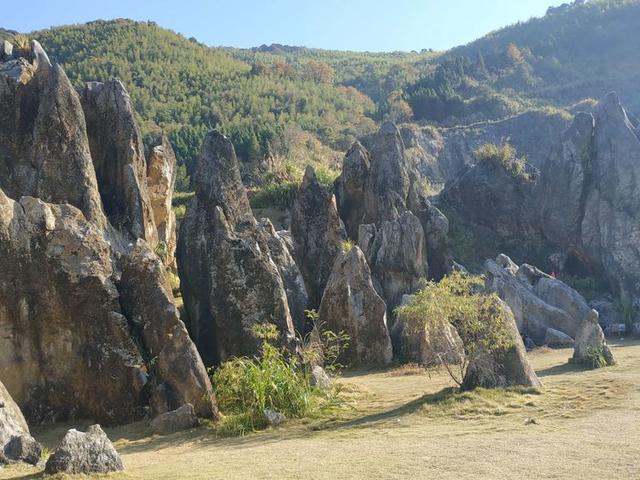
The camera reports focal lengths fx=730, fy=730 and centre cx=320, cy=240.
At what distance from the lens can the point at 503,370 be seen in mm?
15117

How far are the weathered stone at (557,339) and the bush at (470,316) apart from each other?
9.31m

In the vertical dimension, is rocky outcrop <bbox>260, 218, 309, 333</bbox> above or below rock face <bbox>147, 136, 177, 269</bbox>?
below

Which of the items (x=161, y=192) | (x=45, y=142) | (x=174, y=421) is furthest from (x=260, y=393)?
(x=161, y=192)

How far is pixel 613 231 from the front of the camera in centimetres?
3169

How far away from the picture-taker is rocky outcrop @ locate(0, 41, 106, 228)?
18781 millimetres

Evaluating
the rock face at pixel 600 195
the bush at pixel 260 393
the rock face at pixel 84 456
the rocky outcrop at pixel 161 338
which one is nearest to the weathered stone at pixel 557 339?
the rock face at pixel 600 195

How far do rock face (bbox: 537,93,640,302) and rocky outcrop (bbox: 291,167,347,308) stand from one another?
12636 mm

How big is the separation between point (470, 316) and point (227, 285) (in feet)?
17.8

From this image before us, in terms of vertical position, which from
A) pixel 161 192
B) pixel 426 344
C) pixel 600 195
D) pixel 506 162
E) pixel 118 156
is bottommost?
pixel 426 344

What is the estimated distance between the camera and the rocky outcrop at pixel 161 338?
13.8 m

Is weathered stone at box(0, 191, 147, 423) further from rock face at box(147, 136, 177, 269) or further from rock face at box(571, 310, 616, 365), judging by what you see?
rock face at box(571, 310, 616, 365)

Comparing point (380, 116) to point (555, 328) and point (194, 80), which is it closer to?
point (194, 80)

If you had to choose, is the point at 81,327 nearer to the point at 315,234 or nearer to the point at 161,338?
the point at 161,338

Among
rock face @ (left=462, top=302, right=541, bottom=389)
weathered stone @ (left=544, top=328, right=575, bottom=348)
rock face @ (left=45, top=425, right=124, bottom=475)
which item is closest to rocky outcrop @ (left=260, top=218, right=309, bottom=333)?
rock face @ (left=462, top=302, right=541, bottom=389)
